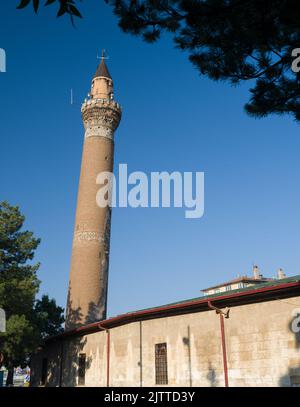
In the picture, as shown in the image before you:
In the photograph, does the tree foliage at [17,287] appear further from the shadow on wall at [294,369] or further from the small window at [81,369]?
the shadow on wall at [294,369]

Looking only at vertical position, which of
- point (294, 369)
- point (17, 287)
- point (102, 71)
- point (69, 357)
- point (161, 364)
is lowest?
point (294, 369)

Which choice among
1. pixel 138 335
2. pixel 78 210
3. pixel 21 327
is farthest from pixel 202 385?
pixel 78 210

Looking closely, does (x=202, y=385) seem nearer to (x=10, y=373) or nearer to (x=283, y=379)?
(x=283, y=379)

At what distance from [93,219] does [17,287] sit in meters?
9.70

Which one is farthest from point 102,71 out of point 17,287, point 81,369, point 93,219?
point 81,369

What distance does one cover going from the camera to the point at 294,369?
41.5 feet

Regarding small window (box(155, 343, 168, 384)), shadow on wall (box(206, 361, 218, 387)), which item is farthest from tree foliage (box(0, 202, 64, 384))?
shadow on wall (box(206, 361, 218, 387))

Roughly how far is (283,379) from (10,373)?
88.8 feet

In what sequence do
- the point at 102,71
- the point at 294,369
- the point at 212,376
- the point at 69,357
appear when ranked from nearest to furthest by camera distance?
the point at 294,369 → the point at 212,376 → the point at 69,357 → the point at 102,71

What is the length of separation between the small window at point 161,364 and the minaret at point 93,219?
12.4 meters

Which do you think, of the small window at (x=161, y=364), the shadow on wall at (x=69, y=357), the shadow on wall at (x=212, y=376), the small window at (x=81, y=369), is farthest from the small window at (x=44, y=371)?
the shadow on wall at (x=212, y=376)

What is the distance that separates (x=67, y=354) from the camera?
24.4m

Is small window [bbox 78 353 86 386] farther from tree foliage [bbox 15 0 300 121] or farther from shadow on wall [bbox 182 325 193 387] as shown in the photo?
tree foliage [bbox 15 0 300 121]

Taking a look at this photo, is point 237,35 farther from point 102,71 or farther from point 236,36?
point 102,71
